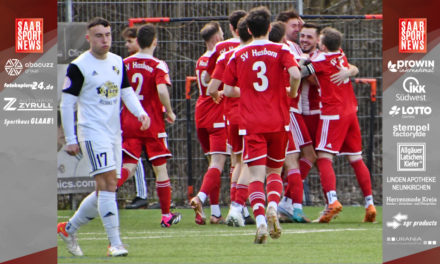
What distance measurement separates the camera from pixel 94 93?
745 centimetres

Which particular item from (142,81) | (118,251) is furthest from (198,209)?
(118,251)

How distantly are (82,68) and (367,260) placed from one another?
8.37ft

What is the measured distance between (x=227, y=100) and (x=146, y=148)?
3.62 ft

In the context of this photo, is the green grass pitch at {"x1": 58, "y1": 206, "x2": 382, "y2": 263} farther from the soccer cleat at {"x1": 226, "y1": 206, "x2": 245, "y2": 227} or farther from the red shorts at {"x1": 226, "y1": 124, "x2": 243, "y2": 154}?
the red shorts at {"x1": 226, "y1": 124, "x2": 243, "y2": 154}

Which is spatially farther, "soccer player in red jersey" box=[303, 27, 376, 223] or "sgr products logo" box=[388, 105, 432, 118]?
"soccer player in red jersey" box=[303, 27, 376, 223]

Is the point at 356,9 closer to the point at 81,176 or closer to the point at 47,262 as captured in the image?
the point at 81,176

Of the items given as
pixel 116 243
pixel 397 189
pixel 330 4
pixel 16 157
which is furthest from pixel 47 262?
pixel 330 4

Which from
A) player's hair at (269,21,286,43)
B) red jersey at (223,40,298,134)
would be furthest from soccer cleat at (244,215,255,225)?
red jersey at (223,40,298,134)

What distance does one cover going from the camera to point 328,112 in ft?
35.0

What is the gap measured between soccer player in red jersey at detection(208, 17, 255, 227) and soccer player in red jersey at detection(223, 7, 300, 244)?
301 millimetres

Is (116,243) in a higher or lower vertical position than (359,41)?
lower

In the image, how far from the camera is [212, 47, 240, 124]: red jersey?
866 cm

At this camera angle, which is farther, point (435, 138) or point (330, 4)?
point (330, 4)

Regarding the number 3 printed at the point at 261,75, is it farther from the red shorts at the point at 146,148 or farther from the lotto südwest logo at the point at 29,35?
the lotto südwest logo at the point at 29,35
